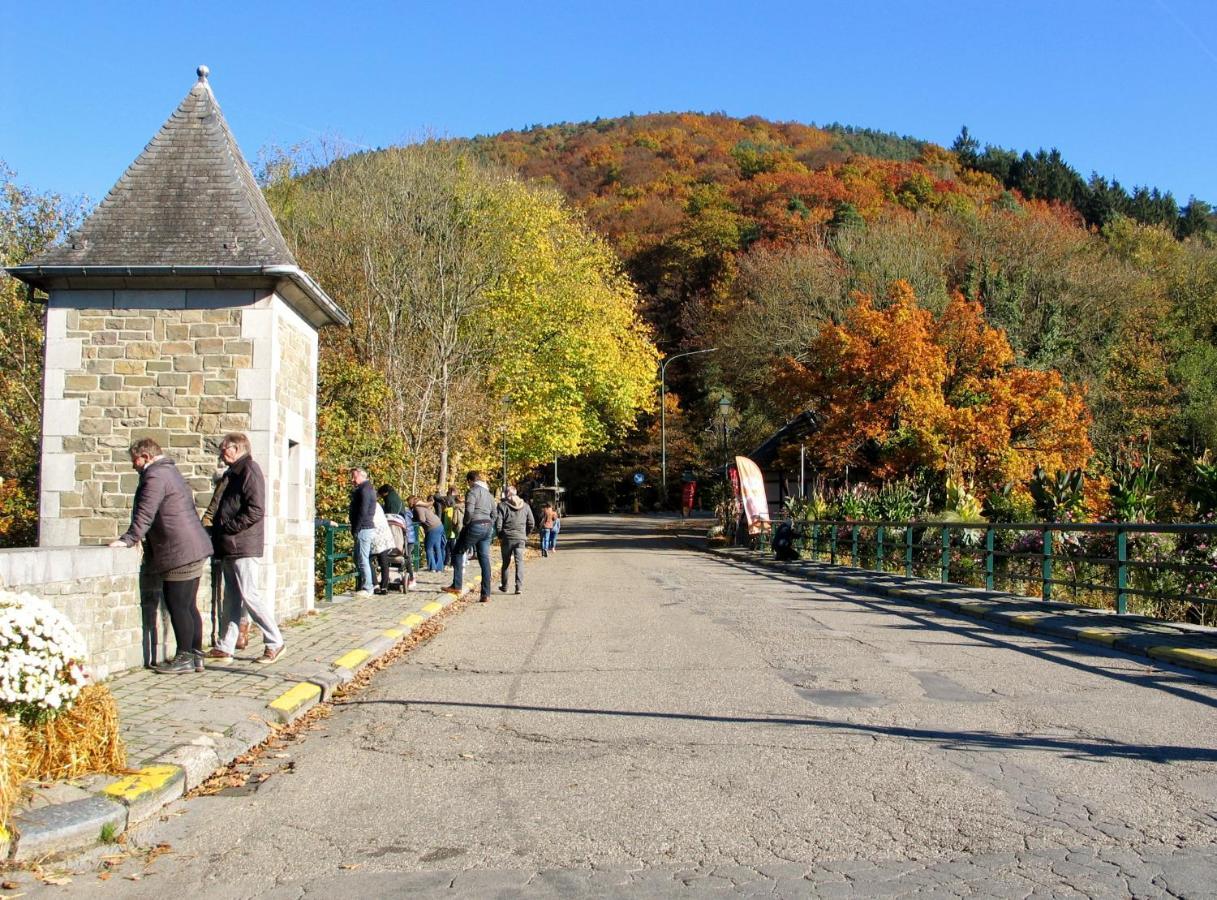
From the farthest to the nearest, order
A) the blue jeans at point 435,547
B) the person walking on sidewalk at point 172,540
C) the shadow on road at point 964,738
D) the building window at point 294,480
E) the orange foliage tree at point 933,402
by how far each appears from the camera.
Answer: the orange foliage tree at point 933,402, the blue jeans at point 435,547, the building window at point 294,480, the person walking on sidewalk at point 172,540, the shadow on road at point 964,738

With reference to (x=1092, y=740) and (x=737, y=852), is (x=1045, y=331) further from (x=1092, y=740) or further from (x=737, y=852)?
(x=737, y=852)

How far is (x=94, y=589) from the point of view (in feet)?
25.1

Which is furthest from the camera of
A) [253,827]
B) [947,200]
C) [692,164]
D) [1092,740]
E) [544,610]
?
[692,164]

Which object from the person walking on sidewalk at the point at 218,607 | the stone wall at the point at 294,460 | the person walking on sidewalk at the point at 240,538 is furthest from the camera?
the stone wall at the point at 294,460

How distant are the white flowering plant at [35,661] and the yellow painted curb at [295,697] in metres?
1.95

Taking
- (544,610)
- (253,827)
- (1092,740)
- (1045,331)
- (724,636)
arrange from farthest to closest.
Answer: (1045,331), (544,610), (724,636), (1092,740), (253,827)

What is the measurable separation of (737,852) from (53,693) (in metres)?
3.36

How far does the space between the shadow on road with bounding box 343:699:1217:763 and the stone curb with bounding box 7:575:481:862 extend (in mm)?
1358

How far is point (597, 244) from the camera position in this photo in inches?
1603

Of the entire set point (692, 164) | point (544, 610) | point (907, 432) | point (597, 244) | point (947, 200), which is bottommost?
point (544, 610)

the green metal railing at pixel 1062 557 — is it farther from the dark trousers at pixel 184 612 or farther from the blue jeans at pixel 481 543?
the dark trousers at pixel 184 612

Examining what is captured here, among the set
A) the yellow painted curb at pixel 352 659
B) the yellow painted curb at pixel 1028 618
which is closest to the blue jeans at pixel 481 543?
the yellow painted curb at pixel 352 659

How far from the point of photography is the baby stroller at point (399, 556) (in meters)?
16.5

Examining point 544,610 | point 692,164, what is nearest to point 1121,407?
point 544,610
